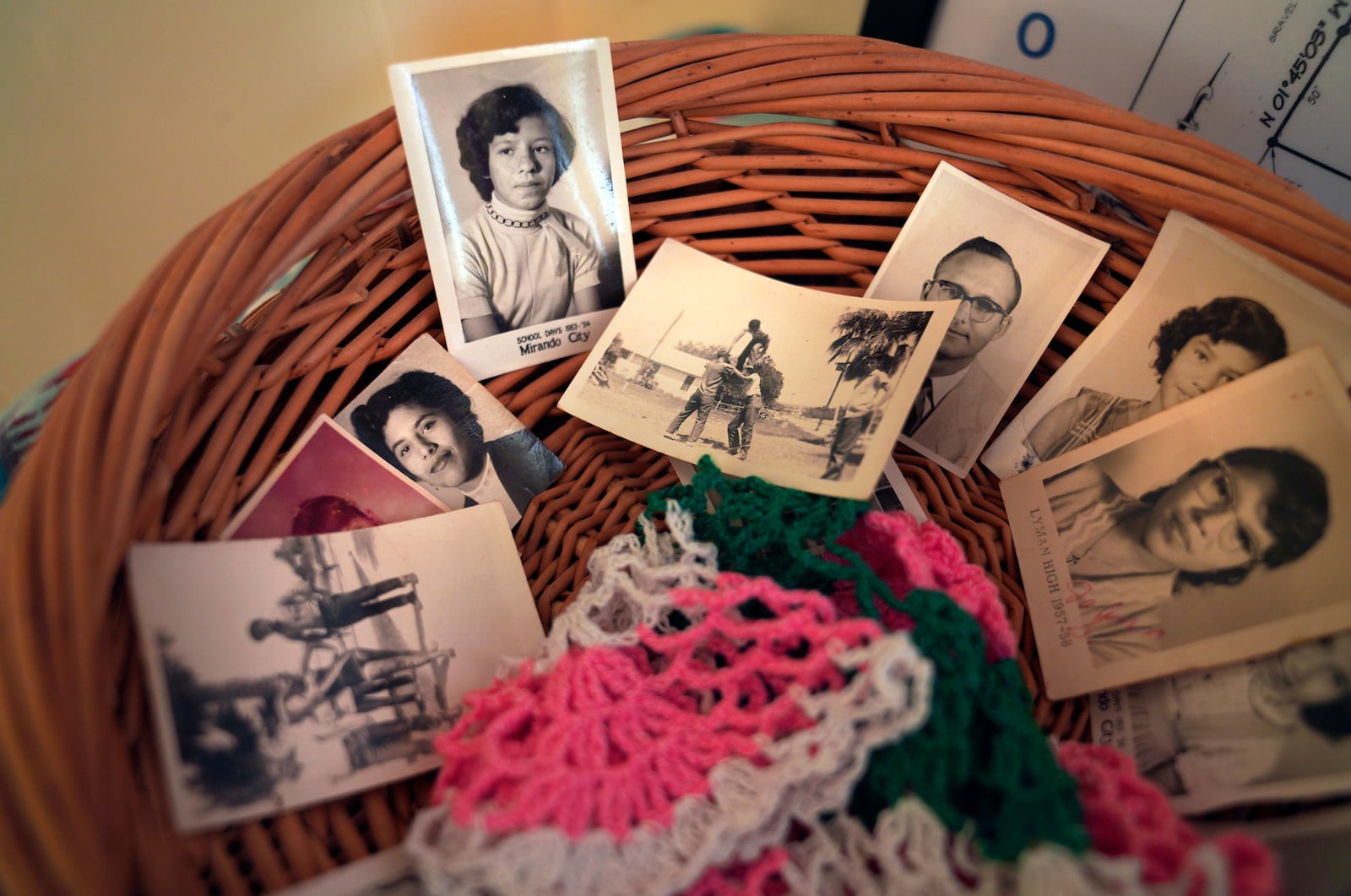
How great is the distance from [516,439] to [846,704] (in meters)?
0.33

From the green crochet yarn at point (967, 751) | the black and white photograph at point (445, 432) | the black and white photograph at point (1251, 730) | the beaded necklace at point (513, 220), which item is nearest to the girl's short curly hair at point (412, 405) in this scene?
the black and white photograph at point (445, 432)

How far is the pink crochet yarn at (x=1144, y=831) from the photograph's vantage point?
0.33m

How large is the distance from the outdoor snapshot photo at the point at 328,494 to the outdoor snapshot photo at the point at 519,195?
10 cm

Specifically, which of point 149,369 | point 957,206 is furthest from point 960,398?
point 149,369

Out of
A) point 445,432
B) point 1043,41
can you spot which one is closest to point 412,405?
point 445,432

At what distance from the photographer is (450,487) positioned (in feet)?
1.97

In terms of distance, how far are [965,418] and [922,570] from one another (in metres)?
0.22

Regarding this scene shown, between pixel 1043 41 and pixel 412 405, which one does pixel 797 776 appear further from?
pixel 1043 41

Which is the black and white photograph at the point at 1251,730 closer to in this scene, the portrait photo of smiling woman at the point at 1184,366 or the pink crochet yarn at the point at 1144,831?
the pink crochet yarn at the point at 1144,831

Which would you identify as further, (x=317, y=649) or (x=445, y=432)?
(x=445, y=432)

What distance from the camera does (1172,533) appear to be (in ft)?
1.80

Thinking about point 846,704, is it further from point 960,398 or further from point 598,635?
point 960,398

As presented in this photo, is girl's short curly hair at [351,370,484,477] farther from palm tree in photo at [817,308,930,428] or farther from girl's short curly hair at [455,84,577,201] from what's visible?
palm tree in photo at [817,308,930,428]

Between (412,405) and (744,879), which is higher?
(412,405)
